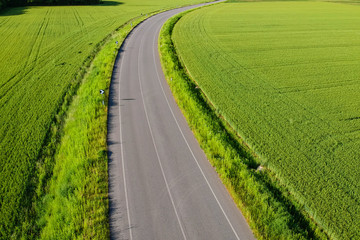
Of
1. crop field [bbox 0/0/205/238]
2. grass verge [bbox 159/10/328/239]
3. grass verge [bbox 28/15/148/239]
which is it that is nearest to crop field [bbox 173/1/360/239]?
grass verge [bbox 159/10/328/239]

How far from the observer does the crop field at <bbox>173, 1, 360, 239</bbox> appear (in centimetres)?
1568

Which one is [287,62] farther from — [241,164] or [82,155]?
[82,155]

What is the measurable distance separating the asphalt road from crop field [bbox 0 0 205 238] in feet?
18.7

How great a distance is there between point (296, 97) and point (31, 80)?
31391 millimetres

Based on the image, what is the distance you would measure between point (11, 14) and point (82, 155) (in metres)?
71.1

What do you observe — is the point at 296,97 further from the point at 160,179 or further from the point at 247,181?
the point at 160,179

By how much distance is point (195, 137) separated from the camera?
68.2 feet

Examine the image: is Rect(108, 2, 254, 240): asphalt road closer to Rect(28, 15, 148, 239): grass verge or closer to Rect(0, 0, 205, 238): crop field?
Rect(28, 15, 148, 239): grass verge

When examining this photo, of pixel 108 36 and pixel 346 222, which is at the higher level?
pixel 108 36

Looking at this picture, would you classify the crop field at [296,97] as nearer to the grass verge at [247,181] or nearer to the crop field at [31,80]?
the grass verge at [247,181]

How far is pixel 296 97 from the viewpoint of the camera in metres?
25.9

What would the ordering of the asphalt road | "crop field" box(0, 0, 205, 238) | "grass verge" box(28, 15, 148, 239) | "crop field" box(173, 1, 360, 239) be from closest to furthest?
"grass verge" box(28, 15, 148, 239) < the asphalt road < "crop field" box(173, 1, 360, 239) < "crop field" box(0, 0, 205, 238)

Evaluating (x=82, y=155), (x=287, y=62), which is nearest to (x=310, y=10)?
(x=287, y=62)

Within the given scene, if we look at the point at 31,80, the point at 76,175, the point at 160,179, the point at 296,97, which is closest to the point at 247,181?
the point at 160,179
